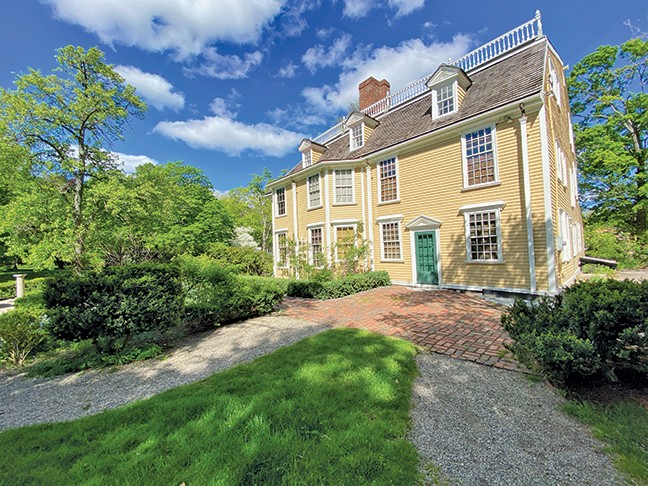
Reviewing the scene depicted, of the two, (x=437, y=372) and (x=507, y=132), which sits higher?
(x=507, y=132)

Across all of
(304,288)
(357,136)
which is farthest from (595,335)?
(357,136)

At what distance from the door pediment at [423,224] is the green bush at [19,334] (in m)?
11.9

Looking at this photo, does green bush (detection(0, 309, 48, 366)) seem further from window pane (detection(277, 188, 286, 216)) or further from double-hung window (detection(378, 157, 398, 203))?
window pane (detection(277, 188, 286, 216))

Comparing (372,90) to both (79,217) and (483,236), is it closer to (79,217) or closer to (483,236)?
(483,236)

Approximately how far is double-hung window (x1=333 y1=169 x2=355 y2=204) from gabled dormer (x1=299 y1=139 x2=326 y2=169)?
3.37m

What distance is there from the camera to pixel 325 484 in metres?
2.06

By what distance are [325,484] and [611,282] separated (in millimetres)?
4439

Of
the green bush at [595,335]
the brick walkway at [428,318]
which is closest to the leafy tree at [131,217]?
the brick walkway at [428,318]

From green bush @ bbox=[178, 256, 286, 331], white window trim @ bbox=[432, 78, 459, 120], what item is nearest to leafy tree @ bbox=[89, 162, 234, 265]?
green bush @ bbox=[178, 256, 286, 331]

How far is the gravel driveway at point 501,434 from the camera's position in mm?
2227

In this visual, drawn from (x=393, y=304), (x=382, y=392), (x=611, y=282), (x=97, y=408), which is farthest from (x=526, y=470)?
(x=393, y=304)

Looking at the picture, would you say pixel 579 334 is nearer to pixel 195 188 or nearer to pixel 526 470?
pixel 526 470

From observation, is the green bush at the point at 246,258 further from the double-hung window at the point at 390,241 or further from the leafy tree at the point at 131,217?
the double-hung window at the point at 390,241

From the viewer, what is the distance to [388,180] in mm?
13188
